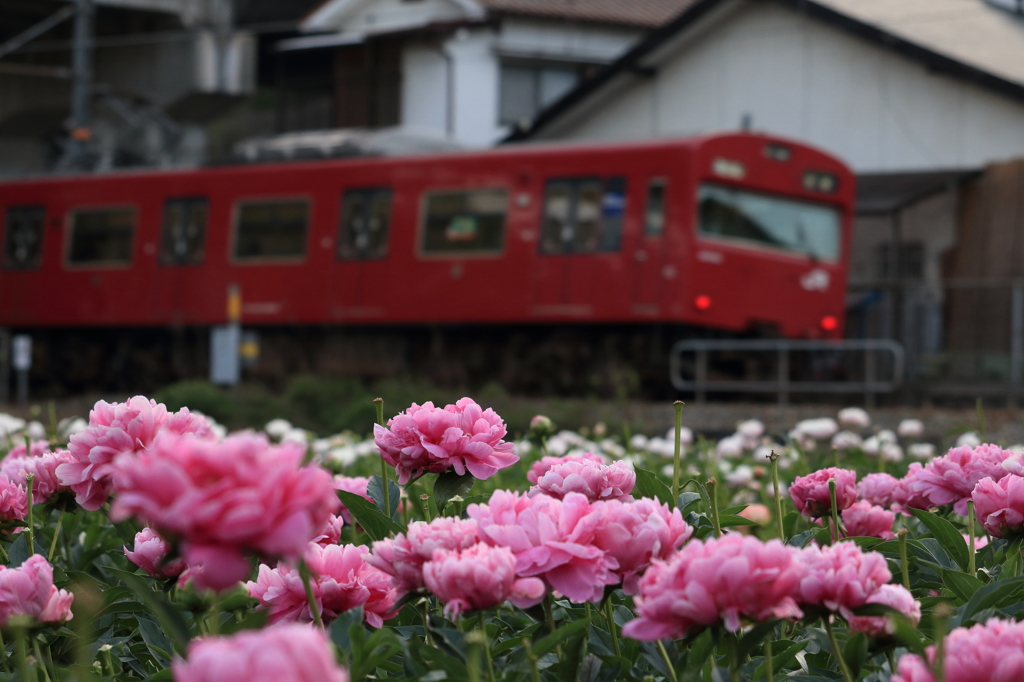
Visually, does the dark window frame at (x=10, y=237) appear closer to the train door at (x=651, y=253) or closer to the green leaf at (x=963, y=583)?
the train door at (x=651, y=253)

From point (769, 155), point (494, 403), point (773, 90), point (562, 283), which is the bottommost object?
point (494, 403)

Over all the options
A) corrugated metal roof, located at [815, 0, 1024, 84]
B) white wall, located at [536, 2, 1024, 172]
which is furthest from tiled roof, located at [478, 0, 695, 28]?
corrugated metal roof, located at [815, 0, 1024, 84]

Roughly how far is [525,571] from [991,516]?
0.74 meters

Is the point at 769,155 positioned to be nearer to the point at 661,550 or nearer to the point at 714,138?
the point at 714,138

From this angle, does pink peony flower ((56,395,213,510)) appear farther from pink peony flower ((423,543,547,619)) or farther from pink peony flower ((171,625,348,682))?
pink peony flower ((171,625,348,682))

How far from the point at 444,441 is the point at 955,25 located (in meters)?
22.2

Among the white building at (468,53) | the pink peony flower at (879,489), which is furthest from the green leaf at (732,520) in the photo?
the white building at (468,53)

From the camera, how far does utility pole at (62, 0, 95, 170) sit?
20.4 metres

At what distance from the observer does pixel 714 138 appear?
13977 mm

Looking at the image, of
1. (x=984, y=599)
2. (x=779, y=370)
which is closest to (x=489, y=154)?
(x=779, y=370)

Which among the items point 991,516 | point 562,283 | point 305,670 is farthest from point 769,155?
point 305,670

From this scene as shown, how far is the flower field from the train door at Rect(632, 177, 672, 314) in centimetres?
1158

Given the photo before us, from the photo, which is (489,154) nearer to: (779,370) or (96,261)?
(779,370)

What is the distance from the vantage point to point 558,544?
4.42 feet
